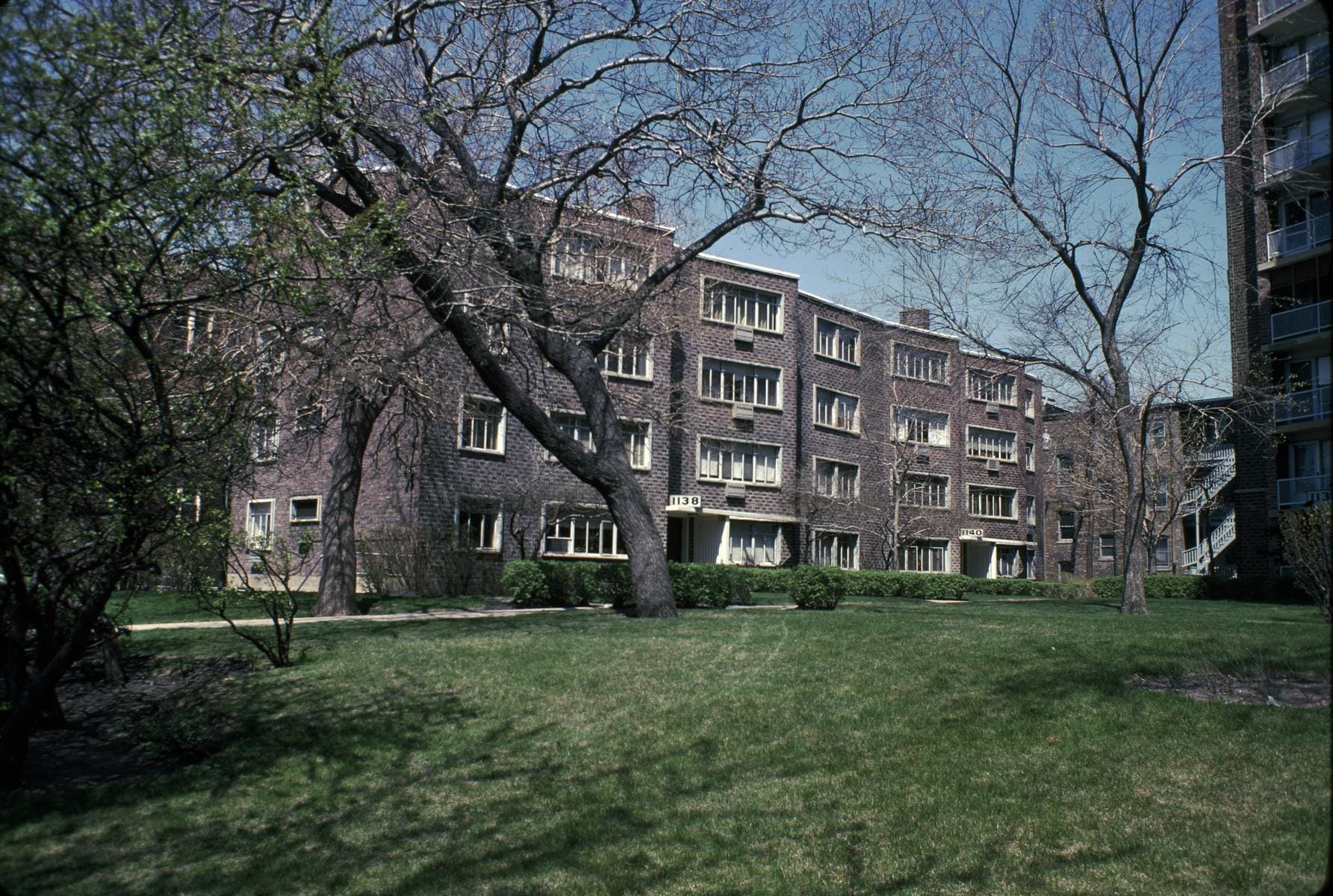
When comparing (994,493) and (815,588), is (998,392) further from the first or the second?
(815,588)

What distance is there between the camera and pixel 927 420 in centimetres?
4828

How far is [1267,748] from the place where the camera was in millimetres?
6742

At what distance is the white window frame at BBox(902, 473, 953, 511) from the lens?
4567cm

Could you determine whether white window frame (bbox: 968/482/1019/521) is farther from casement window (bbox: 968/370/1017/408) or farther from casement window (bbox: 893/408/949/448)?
casement window (bbox: 968/370/1017/408)

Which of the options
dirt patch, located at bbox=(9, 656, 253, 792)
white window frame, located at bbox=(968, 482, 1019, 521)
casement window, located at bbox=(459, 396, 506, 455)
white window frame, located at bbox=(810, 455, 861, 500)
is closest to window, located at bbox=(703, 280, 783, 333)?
white window frame, located at bbox=(810, 455, 861, 500)

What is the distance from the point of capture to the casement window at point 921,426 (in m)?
44.8

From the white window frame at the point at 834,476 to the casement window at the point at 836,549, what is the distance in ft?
5.42

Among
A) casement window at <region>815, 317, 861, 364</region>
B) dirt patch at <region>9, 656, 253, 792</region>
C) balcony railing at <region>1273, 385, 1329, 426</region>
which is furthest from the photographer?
casement window at <region>815, 317, 861, 364</region>

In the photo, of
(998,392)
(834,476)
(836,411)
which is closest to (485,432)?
(834,476)

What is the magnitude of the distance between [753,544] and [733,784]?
3188 centimetres

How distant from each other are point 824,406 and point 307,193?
36.7 meters

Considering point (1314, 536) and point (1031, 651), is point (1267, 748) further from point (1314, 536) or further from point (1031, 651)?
point (1314, 536)

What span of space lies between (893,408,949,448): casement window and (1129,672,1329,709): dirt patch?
3507 centimetres

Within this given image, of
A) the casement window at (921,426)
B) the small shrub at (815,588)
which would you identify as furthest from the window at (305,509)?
the casement window at (921,426)
